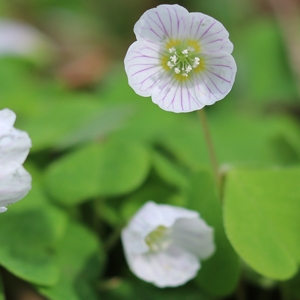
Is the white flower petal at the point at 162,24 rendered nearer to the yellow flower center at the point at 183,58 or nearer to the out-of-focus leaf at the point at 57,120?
the yellow flower center at the point at 183,58

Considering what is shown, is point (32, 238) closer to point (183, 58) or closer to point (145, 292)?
point (145, 292)

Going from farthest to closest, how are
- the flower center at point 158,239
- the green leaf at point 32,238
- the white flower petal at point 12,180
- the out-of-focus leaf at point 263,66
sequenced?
the out-of-focus leaf at point 263,66 < the flower center at point 158,239 < the green leaf at point 32,238 < the white flower petal at point 12,180

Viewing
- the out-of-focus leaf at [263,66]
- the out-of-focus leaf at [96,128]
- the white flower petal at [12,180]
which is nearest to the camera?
the white flower petal at [12,180]

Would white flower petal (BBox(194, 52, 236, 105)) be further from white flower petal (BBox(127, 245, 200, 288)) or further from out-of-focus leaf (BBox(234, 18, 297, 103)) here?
out-of-focus leaf (BBox(234, 18, 297, 103))

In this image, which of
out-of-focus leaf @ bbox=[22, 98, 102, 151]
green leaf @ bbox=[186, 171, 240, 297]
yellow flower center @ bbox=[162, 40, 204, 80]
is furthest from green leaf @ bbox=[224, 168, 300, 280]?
out-of-focus leaf @ bbox=[22, 98, 102, 151]

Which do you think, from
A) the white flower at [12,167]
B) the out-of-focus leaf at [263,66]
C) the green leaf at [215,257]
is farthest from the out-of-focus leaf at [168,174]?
the out-of-focus leaf at [263,66]

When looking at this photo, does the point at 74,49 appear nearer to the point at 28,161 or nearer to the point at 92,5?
the point at 92,5
